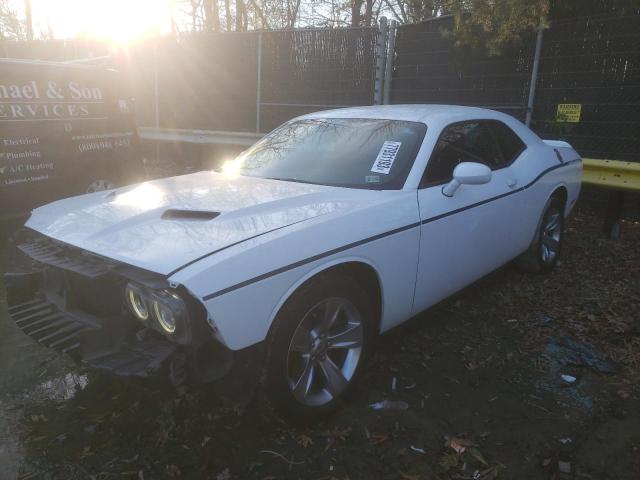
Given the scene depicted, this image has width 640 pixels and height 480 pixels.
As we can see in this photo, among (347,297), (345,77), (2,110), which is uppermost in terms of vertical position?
(345,77)

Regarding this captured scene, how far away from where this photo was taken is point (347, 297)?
8.97 feet

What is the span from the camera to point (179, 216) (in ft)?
9.16

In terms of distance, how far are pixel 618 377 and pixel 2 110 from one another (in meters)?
6.19

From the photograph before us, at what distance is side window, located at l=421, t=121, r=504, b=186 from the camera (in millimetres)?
3438

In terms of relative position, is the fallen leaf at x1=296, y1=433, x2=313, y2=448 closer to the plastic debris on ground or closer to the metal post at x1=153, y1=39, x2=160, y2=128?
the plastic debris on ground

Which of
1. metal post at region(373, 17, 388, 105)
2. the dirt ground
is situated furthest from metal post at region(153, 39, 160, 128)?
the dirt ground

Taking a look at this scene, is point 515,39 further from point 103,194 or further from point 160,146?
point 160,146

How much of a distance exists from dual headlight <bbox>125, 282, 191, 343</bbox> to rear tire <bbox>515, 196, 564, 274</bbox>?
3583 mm

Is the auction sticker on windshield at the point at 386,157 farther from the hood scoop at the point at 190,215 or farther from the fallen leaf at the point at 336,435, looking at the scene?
the fallen leaf at the point at 336,435

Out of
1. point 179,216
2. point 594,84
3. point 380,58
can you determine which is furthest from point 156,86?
point 179,216

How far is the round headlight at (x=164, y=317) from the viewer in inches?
88.5

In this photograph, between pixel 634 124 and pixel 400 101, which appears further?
pixel 400 101

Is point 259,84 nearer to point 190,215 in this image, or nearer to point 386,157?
point 386,157

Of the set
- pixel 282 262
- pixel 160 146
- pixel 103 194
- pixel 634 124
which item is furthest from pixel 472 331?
pixel 160 146
